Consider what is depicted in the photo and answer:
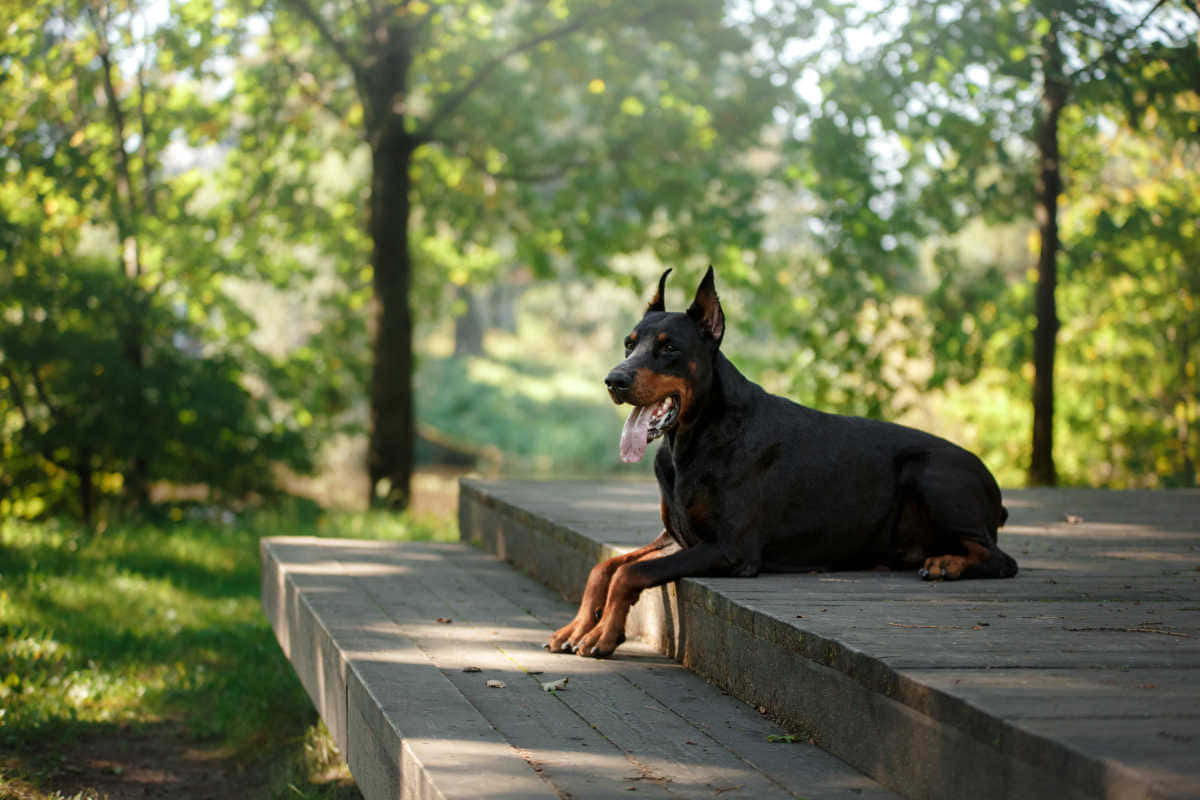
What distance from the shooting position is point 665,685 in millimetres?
3908

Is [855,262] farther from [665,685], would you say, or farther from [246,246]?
[665,685]

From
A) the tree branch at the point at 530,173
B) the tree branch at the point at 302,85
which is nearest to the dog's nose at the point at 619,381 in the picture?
the tree branch at the point at 530,173

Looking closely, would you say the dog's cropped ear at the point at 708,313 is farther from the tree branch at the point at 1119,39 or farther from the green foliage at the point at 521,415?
A: the green foliage at the point at 521,415

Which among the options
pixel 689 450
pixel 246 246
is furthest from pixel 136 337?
pixel 689 450

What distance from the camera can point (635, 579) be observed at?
4176 mm

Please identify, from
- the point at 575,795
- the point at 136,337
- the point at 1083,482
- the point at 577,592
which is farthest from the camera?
the point at 1083,482

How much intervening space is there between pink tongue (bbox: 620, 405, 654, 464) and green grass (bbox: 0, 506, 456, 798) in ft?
5.75

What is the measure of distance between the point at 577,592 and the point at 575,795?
271 cm

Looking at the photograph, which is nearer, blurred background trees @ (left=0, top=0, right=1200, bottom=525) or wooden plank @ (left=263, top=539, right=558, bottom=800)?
wooden plank @ (left=263, top=539, right=558, bottom=800)

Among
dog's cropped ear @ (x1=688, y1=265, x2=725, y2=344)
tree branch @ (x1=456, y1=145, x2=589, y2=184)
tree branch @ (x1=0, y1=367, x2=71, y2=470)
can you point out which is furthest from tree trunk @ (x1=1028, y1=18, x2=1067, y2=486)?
tree branch @ (x1=0, y1=367, x2=71, y2=470)

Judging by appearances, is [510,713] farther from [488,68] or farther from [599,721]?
[488,68]

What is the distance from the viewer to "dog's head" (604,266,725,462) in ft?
13.6

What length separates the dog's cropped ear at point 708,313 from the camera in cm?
436

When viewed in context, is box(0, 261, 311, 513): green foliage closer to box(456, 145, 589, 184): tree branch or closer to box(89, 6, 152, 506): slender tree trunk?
box(89, 6, 152, 506): slender tree trunk
